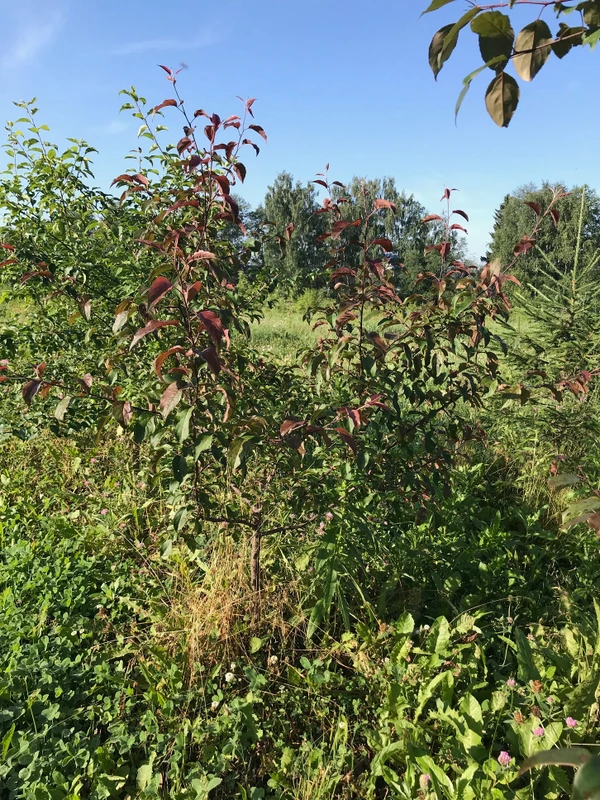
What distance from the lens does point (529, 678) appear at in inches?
73.0

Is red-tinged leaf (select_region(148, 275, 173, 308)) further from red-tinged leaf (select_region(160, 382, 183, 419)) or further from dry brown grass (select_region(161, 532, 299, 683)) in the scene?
dry brown grass (select_region(161, 532, 299, 683))

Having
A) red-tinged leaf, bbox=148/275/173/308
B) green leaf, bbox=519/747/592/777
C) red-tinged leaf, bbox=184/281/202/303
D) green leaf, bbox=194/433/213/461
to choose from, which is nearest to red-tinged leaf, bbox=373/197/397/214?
red-tinged leaf, bbox=184/281/202/303

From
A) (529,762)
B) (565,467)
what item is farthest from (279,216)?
(529,762)

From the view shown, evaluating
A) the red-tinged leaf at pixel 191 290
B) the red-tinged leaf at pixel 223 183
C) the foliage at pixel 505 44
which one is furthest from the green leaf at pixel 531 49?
the red-tinged leaf at pixel 223 183

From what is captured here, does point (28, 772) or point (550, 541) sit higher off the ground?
point (550, 541)

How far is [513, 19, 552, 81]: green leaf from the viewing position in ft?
2.50

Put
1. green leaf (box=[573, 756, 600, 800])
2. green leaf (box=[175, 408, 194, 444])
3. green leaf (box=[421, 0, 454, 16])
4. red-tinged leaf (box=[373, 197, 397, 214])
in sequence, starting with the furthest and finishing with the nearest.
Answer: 1. red-tinged leaf (box=[373, 197, 397, 214])
2. green leaf (box=[175, 408, 194, 444])
3. green leaf (box=[421, 0, 454, 16])
4. green leaf (box=[573, 756, 600, 800])

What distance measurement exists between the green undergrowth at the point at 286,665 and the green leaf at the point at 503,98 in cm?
149

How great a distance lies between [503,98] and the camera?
769 mm

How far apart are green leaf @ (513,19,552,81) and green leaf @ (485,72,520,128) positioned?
2 cm

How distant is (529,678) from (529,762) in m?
1.74

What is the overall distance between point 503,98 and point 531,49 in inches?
2.9

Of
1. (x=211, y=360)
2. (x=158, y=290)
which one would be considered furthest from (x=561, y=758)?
(x=158, y=290)

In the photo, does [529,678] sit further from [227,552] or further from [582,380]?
[227,552]
